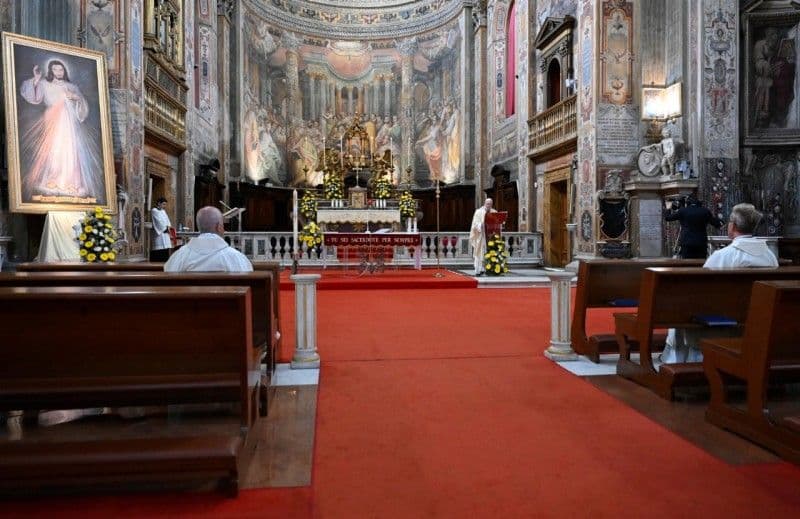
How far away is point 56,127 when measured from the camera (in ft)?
31.2

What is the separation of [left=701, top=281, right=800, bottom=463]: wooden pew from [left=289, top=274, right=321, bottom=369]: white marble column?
10.1 ft

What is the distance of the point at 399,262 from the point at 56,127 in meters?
8.23

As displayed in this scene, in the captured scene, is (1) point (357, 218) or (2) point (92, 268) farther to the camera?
(1) point (357, 218)

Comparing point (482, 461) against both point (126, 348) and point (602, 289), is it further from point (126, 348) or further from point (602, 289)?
point (602, 289)

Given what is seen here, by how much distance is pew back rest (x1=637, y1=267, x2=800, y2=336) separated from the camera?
4.14 meters

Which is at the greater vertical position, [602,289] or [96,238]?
[96,238]

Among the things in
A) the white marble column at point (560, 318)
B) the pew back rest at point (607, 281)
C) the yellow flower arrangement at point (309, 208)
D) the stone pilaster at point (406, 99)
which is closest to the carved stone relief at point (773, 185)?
the pew back rest at point (607, 281)

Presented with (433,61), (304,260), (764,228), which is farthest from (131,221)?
(433,61)

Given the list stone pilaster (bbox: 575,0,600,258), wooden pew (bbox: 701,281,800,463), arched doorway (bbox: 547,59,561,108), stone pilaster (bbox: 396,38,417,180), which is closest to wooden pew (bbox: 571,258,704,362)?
wooden pew (bbox: 701,281,800,463)

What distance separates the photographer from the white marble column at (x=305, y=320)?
5.09 m

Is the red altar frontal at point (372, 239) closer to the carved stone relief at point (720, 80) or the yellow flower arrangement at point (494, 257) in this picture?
the yellow flower arrangement at point (494, 257)

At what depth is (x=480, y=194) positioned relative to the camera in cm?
2194

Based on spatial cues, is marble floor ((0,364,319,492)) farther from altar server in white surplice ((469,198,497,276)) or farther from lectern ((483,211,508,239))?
lectern ((483,211,508,239))

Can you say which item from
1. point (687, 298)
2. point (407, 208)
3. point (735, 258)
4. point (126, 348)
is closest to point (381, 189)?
point (407, 208)
